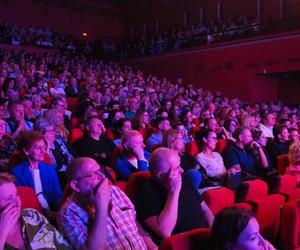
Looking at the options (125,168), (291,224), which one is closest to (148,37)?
(125,168)

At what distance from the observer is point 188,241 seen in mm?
1380

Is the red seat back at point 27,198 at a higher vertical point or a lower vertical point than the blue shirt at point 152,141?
lower

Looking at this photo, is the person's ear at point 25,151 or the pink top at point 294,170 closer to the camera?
the person's ear at point 25,151

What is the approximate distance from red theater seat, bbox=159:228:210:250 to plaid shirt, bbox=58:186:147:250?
1.00 ft

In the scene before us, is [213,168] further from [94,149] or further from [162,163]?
[162,163]

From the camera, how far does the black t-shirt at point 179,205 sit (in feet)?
5.74

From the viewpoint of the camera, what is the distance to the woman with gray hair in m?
2.65

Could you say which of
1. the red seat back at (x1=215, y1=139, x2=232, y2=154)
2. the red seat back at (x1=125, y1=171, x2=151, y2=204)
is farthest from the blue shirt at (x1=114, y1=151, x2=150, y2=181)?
the red seat back at (x1=215, y1=139, x2=232, y2=154)

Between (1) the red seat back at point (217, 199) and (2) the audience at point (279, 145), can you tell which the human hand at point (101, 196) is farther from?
(2) the audience at point (279, 145)

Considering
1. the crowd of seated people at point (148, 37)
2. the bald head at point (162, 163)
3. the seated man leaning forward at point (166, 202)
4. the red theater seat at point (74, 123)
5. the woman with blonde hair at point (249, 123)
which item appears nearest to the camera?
the seated man leaning forward at point (166, 202)

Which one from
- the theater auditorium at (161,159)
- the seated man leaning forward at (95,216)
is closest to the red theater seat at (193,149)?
the theater auditorium at (161,159)

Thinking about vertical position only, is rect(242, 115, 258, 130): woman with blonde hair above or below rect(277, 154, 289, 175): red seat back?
above

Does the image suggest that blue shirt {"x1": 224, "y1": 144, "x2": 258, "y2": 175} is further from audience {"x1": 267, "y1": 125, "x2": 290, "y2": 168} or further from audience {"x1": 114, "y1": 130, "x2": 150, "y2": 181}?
audience {"x1": 114, "y1": 130, "x2": 150, "y2": 181}

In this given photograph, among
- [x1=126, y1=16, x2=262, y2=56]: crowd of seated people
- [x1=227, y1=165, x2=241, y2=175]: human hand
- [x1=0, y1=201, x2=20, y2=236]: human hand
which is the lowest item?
[x1=227, y1=165, x2=241, y2=175]: human hand
